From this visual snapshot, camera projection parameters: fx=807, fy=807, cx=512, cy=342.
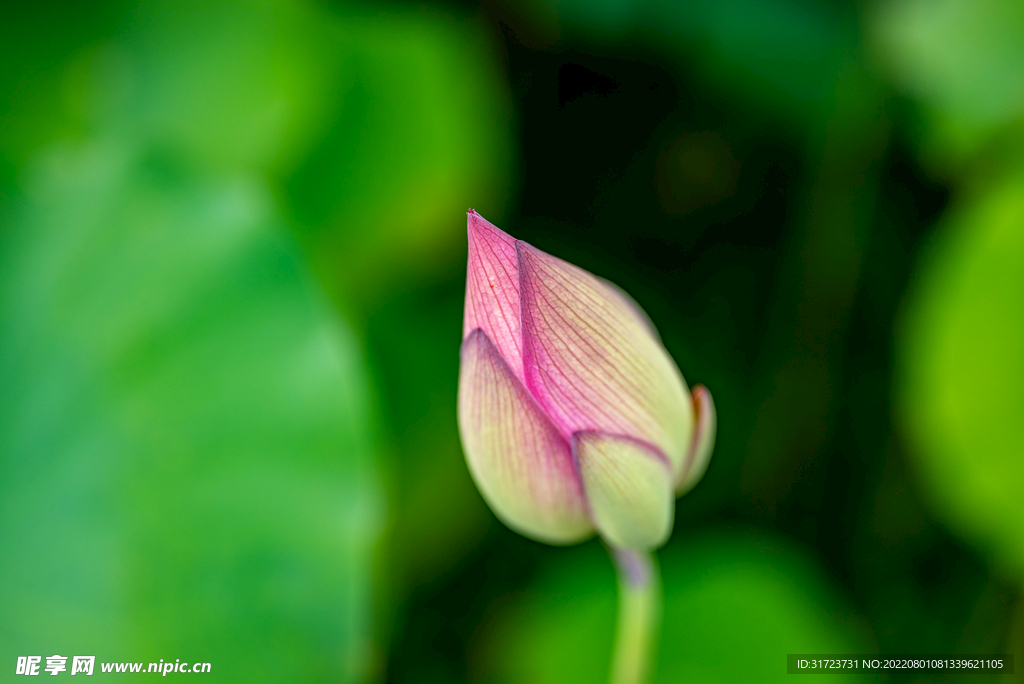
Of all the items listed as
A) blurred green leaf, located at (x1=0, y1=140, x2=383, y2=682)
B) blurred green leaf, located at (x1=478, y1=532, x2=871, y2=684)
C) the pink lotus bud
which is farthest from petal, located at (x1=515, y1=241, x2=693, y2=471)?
blurred green leaf, located at (x1=478, y1=532, x2=871, y2=684)

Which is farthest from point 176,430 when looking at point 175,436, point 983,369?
point 983,369

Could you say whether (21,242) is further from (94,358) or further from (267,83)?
(267,83)

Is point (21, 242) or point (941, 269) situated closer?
point (21, 242)

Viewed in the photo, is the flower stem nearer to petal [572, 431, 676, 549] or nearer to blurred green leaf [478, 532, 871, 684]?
petal [572, 431, 676, 549]

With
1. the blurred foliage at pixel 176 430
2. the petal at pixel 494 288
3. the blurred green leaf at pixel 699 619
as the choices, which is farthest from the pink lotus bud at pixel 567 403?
the blurred green leaf at pixel 699 619

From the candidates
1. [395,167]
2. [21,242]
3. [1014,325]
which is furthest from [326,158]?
[1014,325]

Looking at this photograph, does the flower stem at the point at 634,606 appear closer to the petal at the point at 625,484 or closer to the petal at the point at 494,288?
the petal at the point at 625,484
